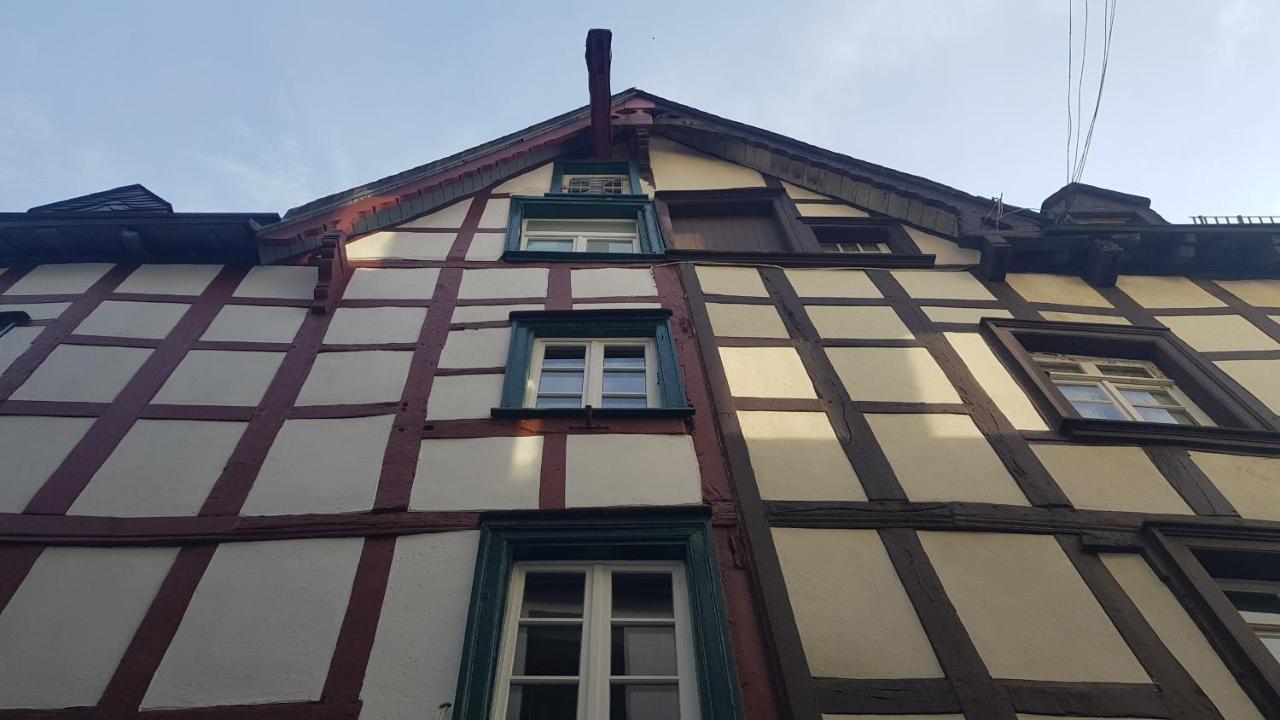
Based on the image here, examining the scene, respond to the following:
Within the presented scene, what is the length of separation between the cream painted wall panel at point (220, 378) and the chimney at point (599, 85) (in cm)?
609

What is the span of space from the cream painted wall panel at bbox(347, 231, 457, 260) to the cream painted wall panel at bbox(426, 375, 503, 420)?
8.00 feet

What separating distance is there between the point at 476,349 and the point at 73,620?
11.0 feet

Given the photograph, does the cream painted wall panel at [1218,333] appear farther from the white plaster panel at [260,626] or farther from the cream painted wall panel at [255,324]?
the cream painted wall panel at [255,324]

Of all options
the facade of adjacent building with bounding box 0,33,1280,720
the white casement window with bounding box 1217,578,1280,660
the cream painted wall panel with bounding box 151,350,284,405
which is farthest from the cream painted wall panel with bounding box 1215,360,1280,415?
Answer: the cream painted wall panel with bounding box 151,350,284,405

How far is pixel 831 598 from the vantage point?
4.46 m

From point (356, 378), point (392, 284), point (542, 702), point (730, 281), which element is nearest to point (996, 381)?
point (730, 281)

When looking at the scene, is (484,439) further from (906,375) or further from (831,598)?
(906,375)

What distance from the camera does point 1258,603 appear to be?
4918mm

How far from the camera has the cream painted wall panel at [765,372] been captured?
6129 mm

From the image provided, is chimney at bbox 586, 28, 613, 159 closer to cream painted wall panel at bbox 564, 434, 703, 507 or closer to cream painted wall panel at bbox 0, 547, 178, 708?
cream painted wall panel at bbox 564, 434, 703, 507

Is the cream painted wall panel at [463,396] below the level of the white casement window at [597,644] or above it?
above

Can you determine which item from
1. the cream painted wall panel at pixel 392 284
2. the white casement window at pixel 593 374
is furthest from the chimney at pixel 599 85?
the white casement window at pixel 593 374

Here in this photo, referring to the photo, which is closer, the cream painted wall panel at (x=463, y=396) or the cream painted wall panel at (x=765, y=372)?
the cream painted wall panel at (x=463, y=396)

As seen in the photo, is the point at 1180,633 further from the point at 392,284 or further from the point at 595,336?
the point at 392,284
